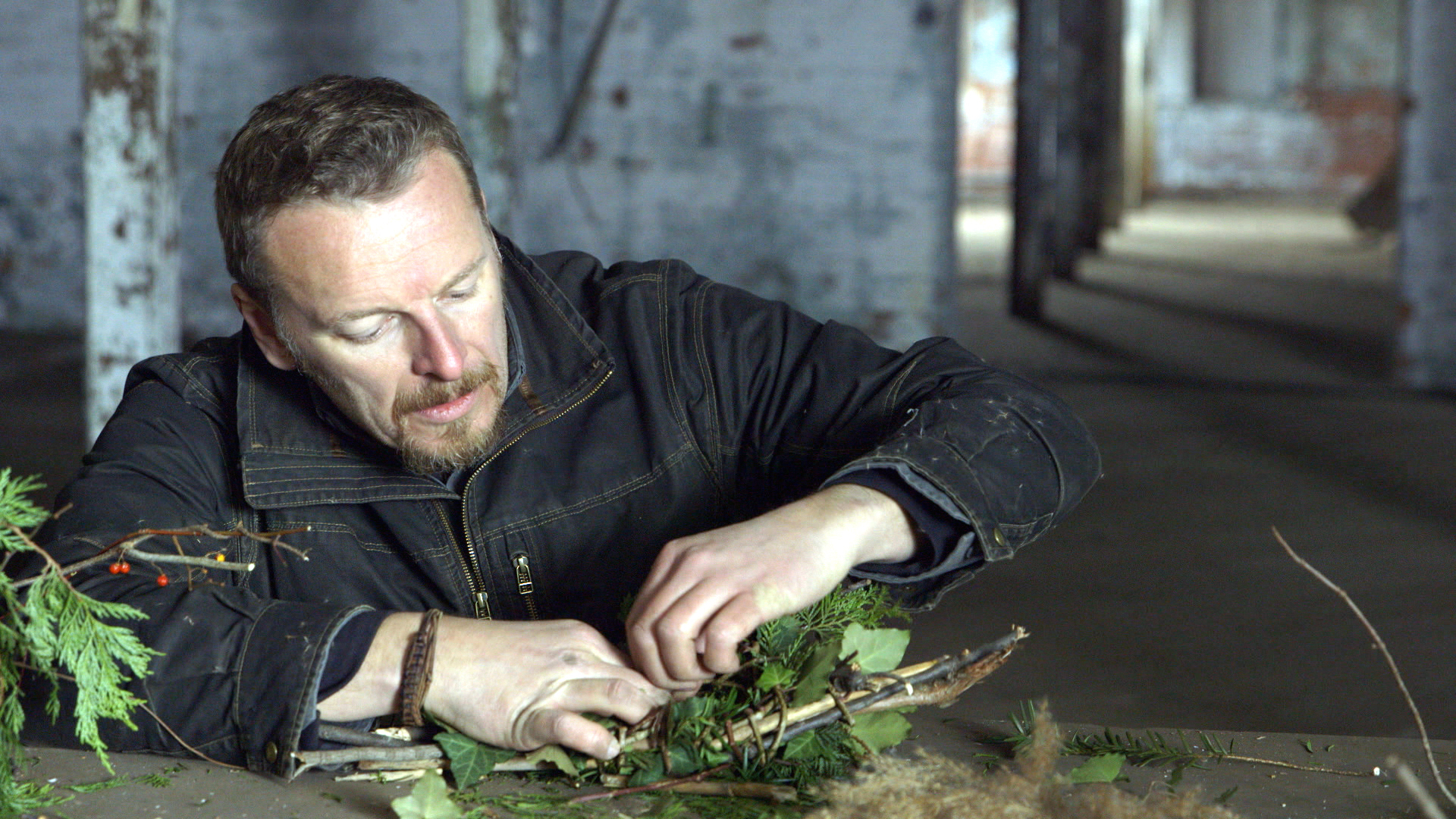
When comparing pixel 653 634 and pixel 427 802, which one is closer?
pixel 427 802

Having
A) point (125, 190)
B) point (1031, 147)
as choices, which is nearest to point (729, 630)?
point (125, 190)

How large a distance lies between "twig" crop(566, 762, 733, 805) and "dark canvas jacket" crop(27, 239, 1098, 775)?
381 millimetres

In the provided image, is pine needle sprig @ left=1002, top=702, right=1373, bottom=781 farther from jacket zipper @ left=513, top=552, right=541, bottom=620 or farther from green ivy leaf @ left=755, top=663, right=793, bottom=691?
jacket zipper @ left=513, top=552, right=541, bottom=620

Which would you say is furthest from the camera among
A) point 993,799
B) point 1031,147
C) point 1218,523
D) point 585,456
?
point 1031,147

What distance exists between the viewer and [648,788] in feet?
4.73

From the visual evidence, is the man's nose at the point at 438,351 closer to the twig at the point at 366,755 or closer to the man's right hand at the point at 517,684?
the man's right hand at the point at 517,684

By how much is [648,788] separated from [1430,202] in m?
5.40

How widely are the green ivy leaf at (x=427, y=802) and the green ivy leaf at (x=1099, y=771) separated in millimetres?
622

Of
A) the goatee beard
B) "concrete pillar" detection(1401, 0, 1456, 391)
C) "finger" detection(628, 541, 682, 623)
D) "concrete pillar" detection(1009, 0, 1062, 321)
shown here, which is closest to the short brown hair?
the goatee beard

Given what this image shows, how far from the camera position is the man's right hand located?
1.46 meters

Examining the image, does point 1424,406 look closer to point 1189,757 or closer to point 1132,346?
point 1132,346

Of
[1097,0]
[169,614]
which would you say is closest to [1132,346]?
[1097,0]

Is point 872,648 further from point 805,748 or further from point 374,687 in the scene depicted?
point 374,687

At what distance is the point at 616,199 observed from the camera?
6.91 metres
